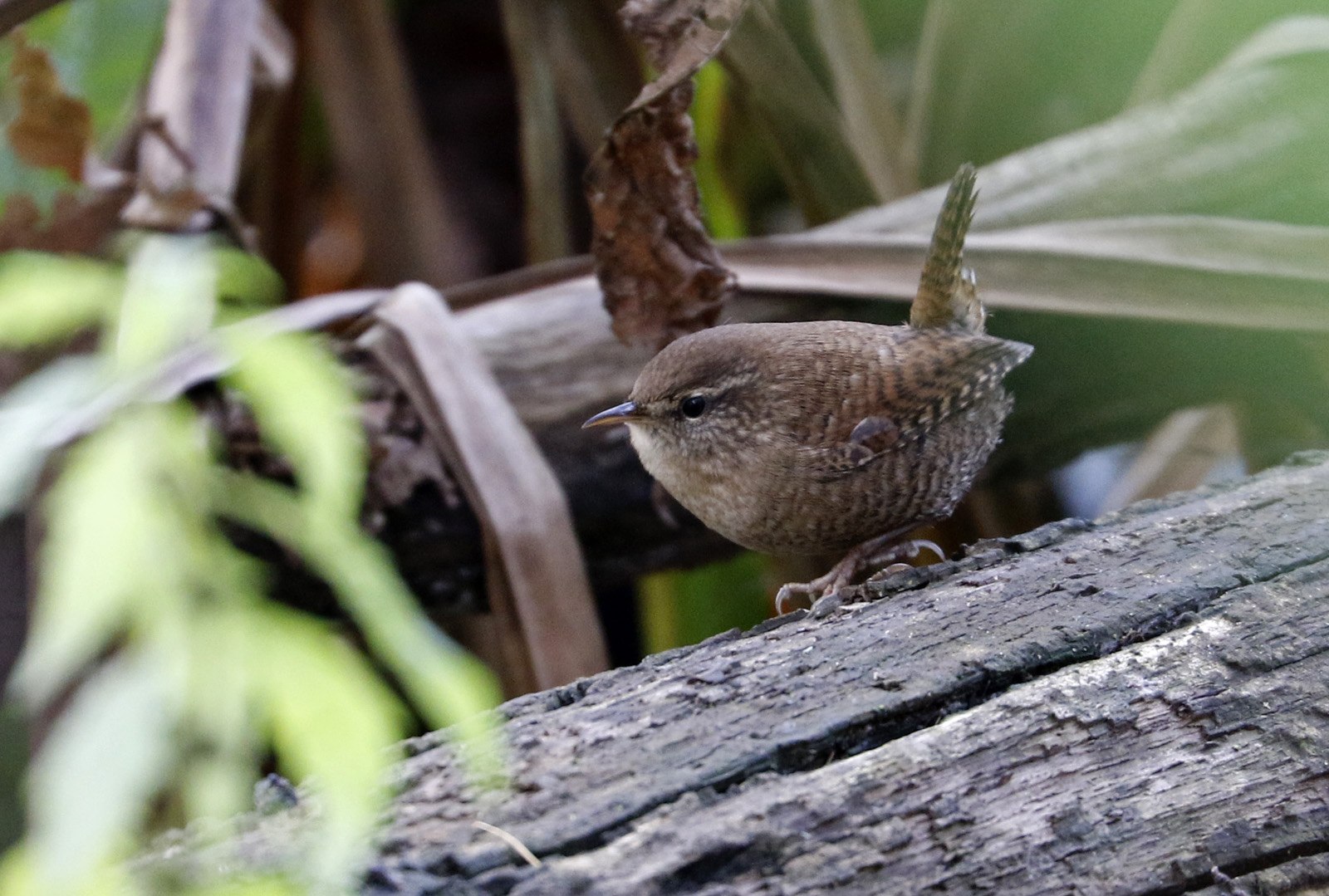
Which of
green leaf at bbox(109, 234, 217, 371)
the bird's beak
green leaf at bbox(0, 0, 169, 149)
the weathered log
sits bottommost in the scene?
the weathered log

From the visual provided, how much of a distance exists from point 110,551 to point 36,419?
0.54 metres

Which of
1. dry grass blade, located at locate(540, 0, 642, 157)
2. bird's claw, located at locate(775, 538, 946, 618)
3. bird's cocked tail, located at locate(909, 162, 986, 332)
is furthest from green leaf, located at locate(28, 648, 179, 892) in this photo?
dry grass blade, located at locate(540, 0, 642, 157)

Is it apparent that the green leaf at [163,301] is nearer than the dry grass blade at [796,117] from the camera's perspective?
Yes

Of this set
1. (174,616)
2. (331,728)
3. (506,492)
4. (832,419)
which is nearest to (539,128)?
(506,492)

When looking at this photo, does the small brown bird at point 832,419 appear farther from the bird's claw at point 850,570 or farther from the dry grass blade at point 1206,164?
the dry grass blade at point 1206,164

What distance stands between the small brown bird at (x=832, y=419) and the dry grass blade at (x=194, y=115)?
123 centimetres

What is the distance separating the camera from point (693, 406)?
2.07 metres

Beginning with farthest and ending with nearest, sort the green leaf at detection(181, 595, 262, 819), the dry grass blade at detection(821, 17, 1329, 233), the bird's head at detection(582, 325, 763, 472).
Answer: the dry grass blade at detection(821, 17, 1329, 233)
the bird's head at detection(582, 325, 763, 472)
the green leaf at detection(181, 595, 262, 819)

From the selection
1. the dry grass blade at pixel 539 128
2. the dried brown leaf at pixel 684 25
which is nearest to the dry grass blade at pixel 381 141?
the dry grass blade at pixel 539 128

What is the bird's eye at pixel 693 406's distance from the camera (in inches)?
80.7

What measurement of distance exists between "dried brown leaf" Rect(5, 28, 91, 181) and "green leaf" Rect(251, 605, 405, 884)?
1578 millimetres

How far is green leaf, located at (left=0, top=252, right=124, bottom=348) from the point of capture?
6.40 feet

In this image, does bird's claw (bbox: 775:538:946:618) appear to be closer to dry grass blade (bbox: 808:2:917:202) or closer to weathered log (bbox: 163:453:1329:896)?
weathered log (bbox: 163:453:1329:896)

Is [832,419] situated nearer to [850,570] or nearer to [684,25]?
[850,570]
